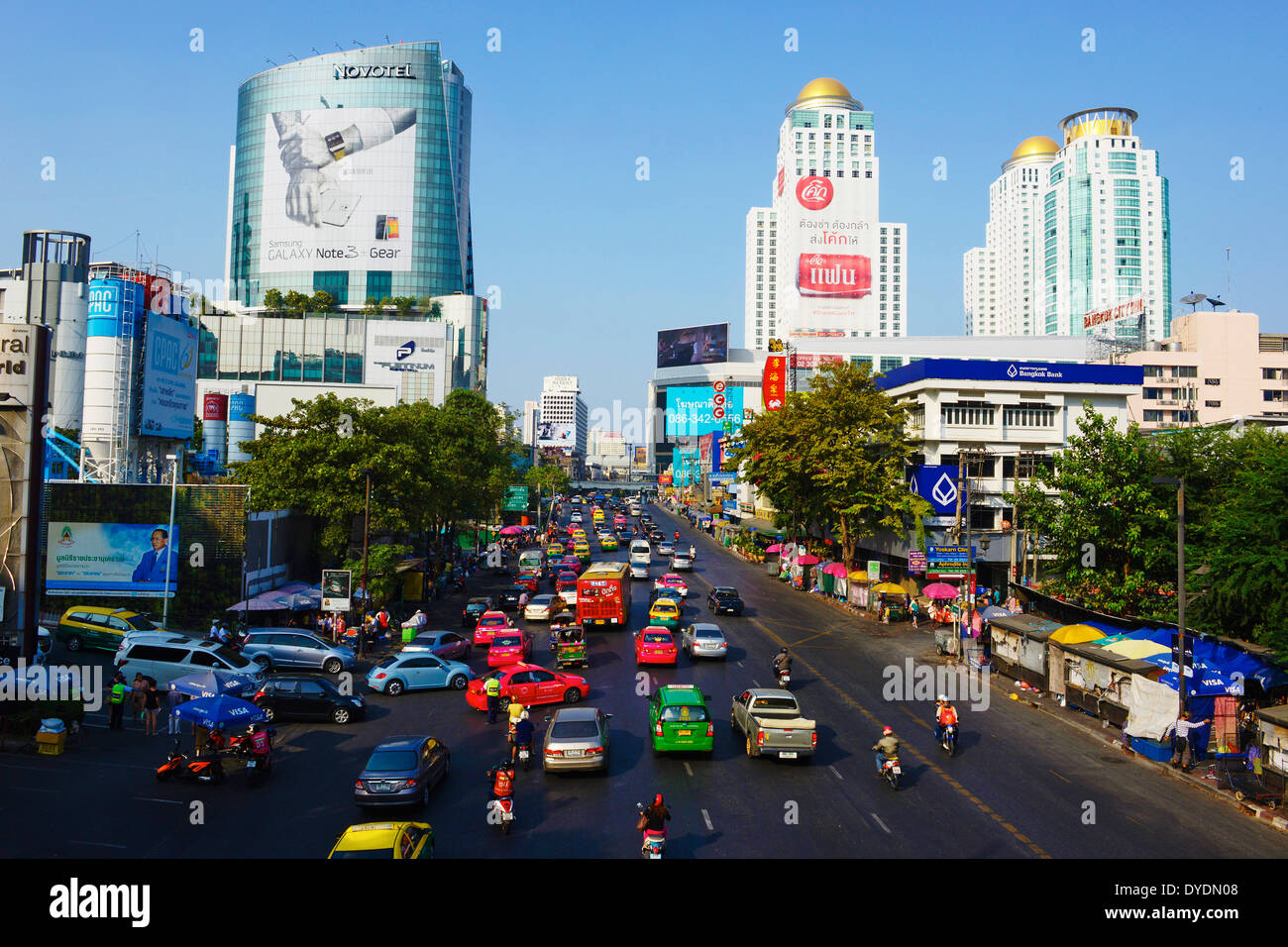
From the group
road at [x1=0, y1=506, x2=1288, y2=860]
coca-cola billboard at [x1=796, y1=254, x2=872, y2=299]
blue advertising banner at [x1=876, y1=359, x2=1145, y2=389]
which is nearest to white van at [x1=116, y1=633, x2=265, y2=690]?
road at [x1=0, y1=506, x2=1288, y2=860]

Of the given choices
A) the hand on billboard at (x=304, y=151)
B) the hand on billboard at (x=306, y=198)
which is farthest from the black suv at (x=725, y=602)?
the hand on billboard at (x=304, y=151)

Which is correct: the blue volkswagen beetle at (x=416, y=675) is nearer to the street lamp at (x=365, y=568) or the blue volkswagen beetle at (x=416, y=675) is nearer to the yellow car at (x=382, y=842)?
the street lamp at (x=365, y=568)

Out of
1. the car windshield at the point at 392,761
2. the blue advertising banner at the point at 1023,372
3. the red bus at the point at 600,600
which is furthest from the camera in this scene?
the blue advertising banner at the point at 1023,372

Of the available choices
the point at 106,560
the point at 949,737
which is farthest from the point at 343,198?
the point at 949,737

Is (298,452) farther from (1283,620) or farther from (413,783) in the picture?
(1283,620)

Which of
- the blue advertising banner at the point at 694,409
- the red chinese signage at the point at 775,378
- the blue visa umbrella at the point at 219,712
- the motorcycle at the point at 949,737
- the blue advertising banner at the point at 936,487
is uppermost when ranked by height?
the blue advertising banner at the point at 694,409

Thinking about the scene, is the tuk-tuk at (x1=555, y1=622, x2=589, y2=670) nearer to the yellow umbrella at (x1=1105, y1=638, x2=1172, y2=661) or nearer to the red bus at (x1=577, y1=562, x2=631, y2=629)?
the red bus at (x1=577, y1=562, x2=631, y2=629)
